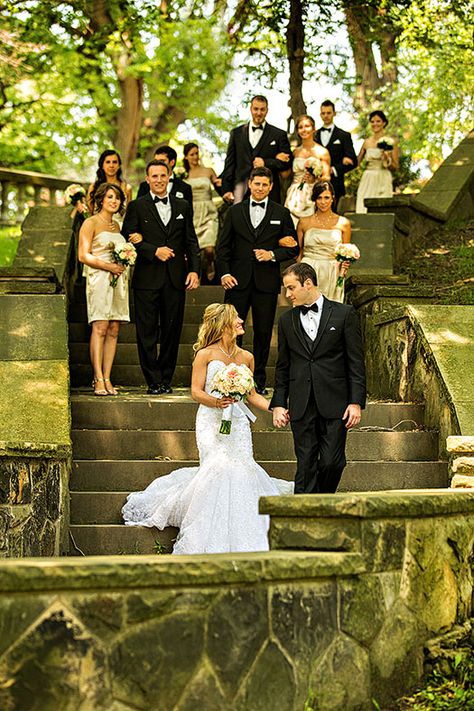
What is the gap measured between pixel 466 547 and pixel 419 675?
2.55ft

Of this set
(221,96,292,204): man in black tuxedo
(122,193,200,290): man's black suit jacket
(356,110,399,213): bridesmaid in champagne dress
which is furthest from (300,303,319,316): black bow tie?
(356,110,399,213): bridesmaid in champagne dress

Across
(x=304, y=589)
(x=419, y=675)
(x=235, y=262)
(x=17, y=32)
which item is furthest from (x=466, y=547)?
(x=17, y=32)

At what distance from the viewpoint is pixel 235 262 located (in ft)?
37.9

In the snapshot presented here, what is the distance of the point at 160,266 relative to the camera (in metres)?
11.5

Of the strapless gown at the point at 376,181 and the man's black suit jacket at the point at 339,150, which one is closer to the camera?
the man's black suit jacket at the point at 339,150

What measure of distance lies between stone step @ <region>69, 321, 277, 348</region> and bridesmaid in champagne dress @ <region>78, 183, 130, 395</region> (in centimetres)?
155

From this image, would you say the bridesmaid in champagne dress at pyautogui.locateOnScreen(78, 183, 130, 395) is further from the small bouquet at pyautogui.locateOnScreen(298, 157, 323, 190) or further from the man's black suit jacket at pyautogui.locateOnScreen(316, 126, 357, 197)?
the man's black suit jacket at pyautogui.locateOnScreen(316, 126, 357, 197)

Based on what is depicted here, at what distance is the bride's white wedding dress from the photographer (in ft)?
27.0

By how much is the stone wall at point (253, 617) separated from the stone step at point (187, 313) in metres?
7.54

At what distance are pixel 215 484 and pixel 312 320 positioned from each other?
138 centimetres

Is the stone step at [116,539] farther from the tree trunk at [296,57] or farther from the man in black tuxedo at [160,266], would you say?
the tree trunk at [296,57]

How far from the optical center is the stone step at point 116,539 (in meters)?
8.45

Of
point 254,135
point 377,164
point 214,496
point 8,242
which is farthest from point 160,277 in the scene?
point 8,242

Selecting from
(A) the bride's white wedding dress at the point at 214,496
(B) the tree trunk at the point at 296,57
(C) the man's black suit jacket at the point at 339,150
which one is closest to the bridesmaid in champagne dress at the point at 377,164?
(C) the man's black suit jacket at the point at 339,150
